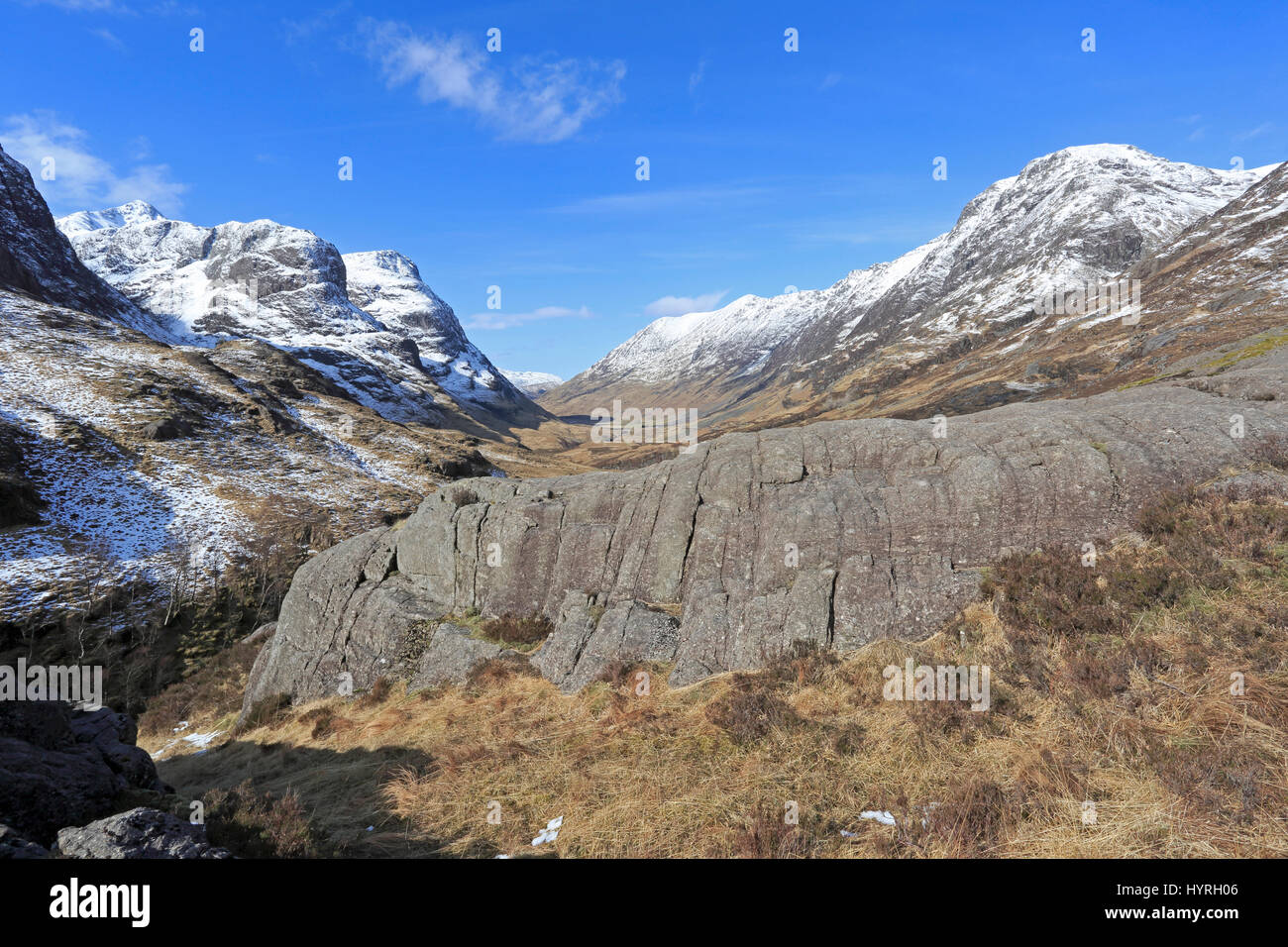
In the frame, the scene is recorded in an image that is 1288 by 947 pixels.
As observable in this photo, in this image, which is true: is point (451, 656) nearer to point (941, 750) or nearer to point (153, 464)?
point (941, 750)

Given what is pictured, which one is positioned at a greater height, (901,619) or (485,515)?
(485,515)

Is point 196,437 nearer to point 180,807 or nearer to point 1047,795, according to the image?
point 180,807

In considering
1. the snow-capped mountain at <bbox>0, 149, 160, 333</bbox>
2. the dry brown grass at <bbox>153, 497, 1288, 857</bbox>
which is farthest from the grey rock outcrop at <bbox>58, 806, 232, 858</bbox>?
the snow-capped mountain at <bbox>0, 149, 160, 333</bbox>

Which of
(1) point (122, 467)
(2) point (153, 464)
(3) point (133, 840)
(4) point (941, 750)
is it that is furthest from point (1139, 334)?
(1) point (122, 467)

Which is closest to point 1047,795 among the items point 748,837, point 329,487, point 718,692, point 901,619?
point 748,837

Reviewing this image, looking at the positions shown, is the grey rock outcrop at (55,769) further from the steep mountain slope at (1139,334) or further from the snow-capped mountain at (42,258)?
the snow-capped mountain at (42,258)

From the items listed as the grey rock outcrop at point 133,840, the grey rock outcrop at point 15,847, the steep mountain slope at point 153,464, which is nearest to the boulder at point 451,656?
the grey rock outcrop at point 133,840

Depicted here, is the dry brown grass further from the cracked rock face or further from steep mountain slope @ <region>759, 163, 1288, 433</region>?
steep mountain slope @ <region>759, 163, 1288, 433</region>
